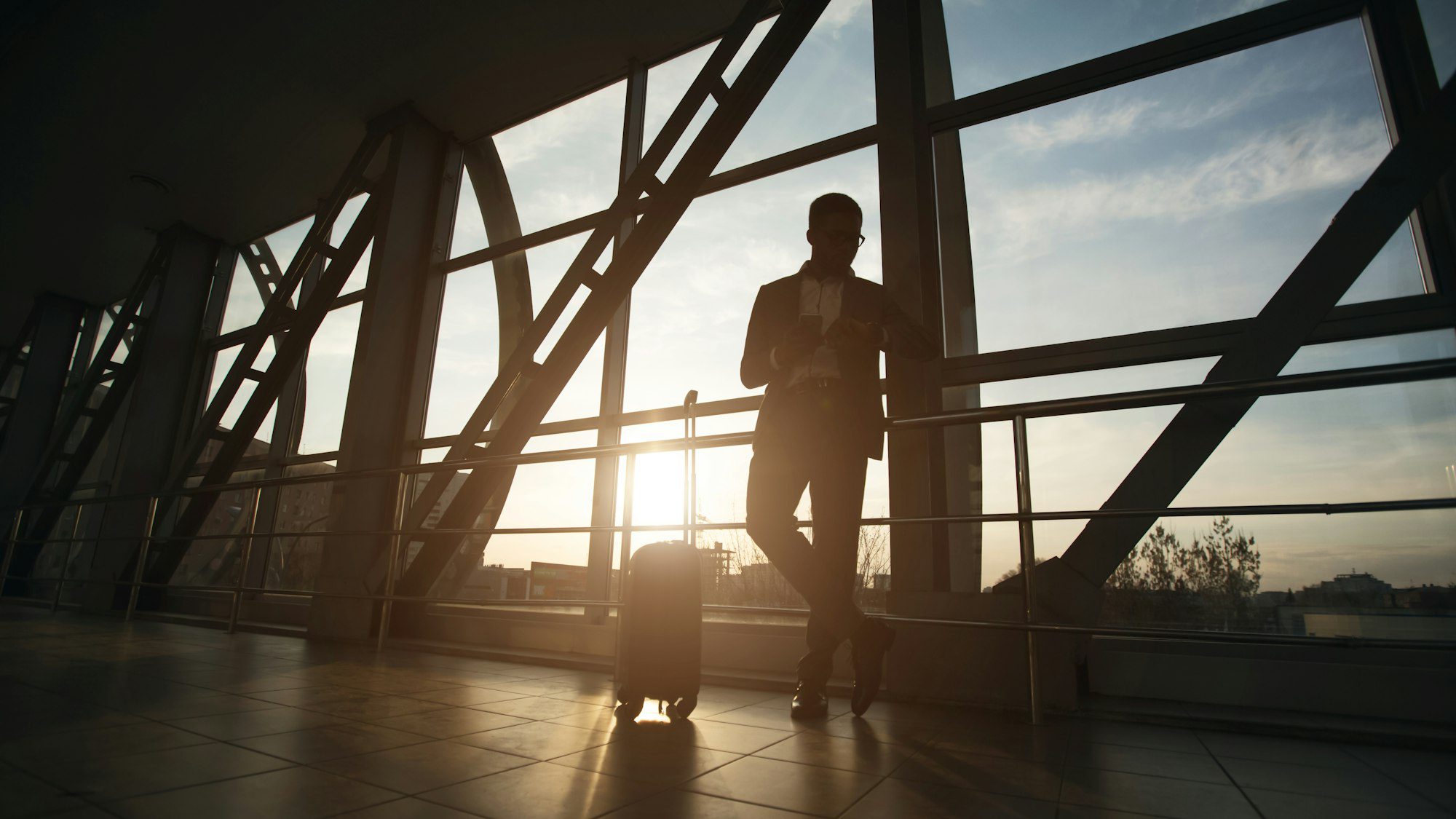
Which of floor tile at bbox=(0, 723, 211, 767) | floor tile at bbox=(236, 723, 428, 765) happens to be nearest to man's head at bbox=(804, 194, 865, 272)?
floor tile at bbox=(236, 723, 428, 765)

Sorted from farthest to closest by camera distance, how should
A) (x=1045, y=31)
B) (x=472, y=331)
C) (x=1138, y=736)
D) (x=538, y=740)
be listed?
(x=472, y=331)
(x=1045, y=31)
(x=1138, y=736)
(x=538, y=740)

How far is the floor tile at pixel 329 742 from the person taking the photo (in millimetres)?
1212

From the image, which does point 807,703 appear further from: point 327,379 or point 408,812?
point 327,379

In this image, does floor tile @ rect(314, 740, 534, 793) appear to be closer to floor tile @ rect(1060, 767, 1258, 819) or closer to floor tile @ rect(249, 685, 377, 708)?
floor tile @ rect(249, 685, 377, 708)

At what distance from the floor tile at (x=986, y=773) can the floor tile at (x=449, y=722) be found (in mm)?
877

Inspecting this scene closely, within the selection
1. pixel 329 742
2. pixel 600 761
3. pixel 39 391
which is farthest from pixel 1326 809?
pixel 39 391

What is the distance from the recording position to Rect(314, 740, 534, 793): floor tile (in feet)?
3.48

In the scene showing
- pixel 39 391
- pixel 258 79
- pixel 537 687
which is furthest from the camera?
pixel 39 391

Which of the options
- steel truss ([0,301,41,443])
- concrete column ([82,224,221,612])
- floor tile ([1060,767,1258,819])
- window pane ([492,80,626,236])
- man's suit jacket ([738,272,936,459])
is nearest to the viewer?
floor tile ([1060,767,1258,819])

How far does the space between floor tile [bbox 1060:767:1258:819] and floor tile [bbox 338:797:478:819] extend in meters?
0.87

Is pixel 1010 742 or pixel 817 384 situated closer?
pixel 1010 742

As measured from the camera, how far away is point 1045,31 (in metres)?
2.88

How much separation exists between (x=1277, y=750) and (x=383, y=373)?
4615mm

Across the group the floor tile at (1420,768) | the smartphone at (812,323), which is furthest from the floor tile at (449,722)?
the floor tile at (1420,768)
